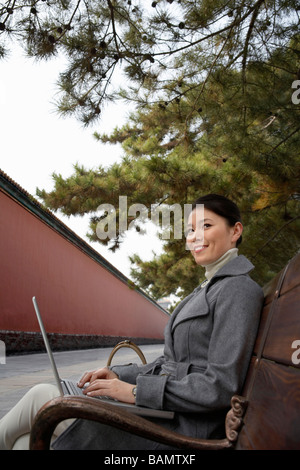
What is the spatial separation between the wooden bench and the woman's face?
39cm

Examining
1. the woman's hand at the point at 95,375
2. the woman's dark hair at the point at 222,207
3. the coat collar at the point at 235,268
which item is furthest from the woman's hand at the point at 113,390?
the woman's dark hair at the point at 222,207

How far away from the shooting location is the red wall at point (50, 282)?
20.9 ft

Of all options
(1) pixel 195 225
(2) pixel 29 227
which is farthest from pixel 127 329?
(1) pixel 195 225

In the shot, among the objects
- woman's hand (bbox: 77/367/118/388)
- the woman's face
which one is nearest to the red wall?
woman's hand (bbox: 77/367/118/388)

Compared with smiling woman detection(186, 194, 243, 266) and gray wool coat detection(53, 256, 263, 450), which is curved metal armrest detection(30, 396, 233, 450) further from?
smiling woman detection(186, 194, 243, 266)

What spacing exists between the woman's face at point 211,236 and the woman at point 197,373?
3 centimetres

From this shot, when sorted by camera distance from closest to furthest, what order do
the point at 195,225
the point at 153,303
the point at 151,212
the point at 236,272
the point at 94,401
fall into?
1. the point at 94,401
2. the point at 236,272
3. the point at 195,225
4. the point at 151,212
5. the point at 153,303

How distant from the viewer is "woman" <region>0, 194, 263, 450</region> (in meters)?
0.86

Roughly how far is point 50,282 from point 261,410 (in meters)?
7.49

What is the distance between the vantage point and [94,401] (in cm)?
77

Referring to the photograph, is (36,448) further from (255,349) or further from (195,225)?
(195,225)

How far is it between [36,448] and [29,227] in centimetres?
658

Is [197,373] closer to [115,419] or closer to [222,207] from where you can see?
[115,419]

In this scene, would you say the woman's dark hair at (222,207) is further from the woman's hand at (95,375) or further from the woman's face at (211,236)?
the woman's hand at (95,375)
